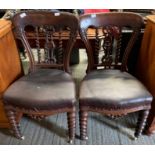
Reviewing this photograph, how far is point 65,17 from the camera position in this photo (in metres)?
1.28

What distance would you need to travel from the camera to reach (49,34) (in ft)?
4.45

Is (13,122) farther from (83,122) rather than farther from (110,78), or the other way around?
(110,78)

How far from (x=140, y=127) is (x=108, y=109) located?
0.35 meters

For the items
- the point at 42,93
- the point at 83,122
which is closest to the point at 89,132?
the point at 83,122

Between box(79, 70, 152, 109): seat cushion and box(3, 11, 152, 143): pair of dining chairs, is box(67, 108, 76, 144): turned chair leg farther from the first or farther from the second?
box(79, 70, 152, 109): seat cushion

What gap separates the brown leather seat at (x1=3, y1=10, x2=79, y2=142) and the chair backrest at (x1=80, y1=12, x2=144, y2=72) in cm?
12

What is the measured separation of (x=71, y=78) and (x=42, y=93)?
11.0 inches

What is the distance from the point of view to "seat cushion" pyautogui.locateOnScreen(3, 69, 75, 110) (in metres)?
1.12

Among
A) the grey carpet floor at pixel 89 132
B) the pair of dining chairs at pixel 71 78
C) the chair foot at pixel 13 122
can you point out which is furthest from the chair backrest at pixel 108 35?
the chair foot at pixel 13 122

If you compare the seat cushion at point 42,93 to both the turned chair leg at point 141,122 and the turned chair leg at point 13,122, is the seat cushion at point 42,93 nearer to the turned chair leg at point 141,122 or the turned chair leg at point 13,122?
the turned chair leg at point 13,122

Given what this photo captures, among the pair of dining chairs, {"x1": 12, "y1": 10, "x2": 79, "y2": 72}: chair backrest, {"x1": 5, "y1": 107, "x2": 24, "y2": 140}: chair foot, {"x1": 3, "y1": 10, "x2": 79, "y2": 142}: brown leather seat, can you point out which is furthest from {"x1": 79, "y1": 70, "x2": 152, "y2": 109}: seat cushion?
{"x1": 5, "y1": 107, "x2": 24, "y2": 140}: chair foot

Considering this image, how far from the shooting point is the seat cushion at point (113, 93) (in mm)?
1122
